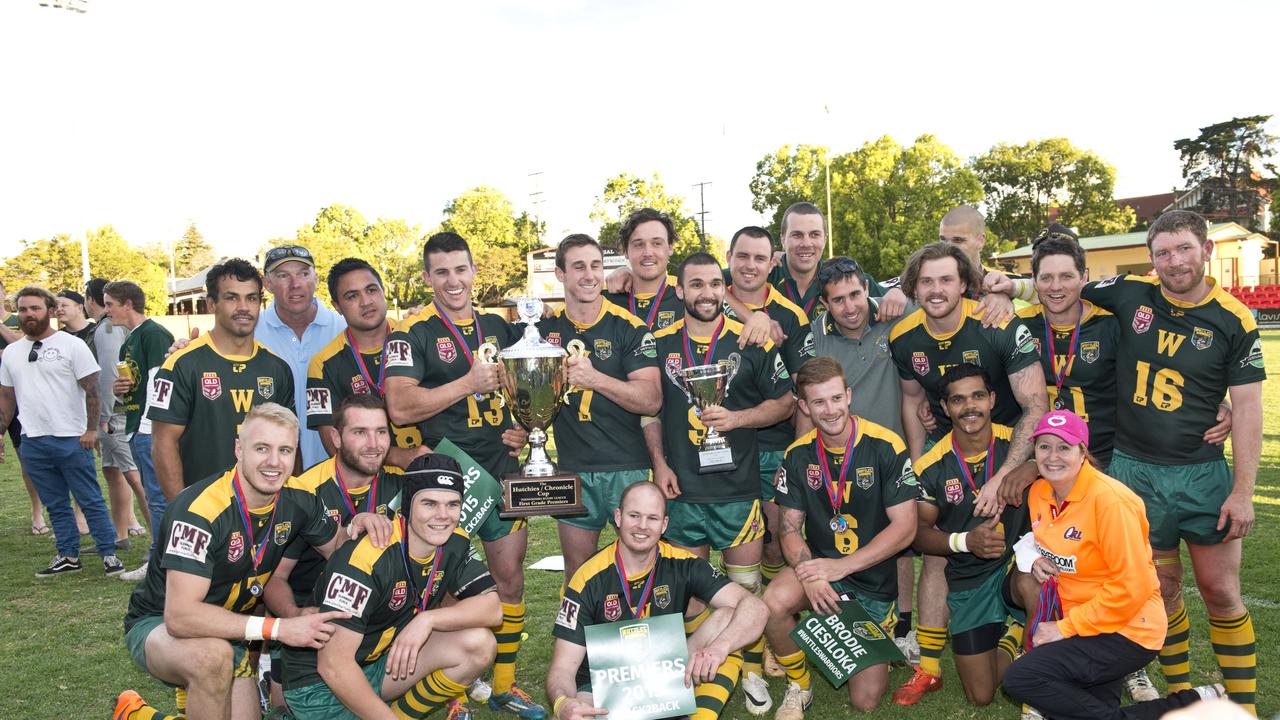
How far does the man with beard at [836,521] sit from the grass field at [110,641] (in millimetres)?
297

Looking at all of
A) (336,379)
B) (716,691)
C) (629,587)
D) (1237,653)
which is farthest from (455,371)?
(1237,653)

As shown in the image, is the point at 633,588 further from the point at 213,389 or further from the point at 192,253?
the point at 192,253

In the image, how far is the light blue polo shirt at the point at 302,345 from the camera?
5172mm

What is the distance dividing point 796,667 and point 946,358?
1752 millimetres

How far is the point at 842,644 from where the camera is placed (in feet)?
13.7

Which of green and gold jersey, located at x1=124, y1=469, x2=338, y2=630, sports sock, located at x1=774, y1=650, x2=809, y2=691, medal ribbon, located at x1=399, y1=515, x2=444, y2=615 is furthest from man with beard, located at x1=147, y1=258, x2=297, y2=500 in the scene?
sports sock, located at x1=774, y1=650, x2=809, y2=691

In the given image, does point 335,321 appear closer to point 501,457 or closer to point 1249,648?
point 501,457

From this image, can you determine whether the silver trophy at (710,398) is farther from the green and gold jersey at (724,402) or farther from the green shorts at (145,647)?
the green shorts at (145,647)

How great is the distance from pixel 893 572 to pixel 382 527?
8.45ft

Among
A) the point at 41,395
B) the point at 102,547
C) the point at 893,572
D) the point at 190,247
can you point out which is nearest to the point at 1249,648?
the point at 893,572

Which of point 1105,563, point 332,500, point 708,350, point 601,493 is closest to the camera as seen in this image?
point 1105,563

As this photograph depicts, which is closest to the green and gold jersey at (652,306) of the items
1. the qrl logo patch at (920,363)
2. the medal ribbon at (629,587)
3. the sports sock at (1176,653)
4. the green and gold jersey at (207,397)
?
the qrl logo patch at (920,363)

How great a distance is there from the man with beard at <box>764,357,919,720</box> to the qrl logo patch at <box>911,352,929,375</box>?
0.39 metres

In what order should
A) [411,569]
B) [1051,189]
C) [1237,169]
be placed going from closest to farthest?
1. [411,569]
2. [1051,189]
3. [1237,169]
